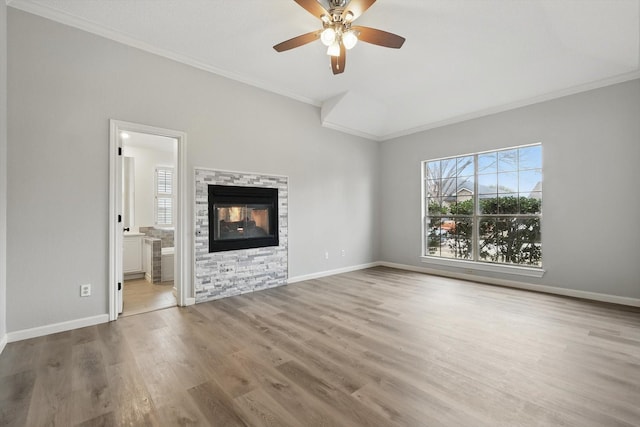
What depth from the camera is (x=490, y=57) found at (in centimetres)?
366

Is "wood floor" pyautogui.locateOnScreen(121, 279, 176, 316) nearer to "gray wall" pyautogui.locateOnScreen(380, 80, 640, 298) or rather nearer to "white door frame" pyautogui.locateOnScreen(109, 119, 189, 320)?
"white door frame" pyautogui.locateOnScreen(109, 119, 189, 320)

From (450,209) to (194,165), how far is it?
466 centimetres

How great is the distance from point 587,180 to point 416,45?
10.1 feet

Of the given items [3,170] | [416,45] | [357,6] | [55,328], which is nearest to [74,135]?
[3,170]

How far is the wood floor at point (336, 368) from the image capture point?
1.68m

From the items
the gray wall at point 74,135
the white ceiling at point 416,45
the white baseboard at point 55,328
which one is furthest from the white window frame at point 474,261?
the white baseboard at point 55,328

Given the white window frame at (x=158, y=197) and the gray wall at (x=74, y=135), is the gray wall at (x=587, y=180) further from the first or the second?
the white window frame at (x=158, y=197)

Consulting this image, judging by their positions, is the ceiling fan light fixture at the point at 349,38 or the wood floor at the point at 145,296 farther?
the wood floor at the point at 145,296

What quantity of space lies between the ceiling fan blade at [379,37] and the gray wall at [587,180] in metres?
3.03

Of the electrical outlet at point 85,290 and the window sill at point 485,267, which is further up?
the electrical outlet at point 85,290

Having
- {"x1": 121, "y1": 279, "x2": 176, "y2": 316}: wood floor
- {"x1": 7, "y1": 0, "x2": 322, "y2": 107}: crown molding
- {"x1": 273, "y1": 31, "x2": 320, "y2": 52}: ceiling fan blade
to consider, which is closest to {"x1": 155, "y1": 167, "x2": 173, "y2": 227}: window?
{"x1": 121, "y1": 279, "x2": 176, "y2": 316}: wood floor

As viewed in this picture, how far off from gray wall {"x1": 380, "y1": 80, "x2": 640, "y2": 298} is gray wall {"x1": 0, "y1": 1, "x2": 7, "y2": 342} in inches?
245

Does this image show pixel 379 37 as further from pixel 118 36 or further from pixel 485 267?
pixel 485 267

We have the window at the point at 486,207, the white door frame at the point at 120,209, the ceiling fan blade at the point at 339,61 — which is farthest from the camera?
the window at the point at 486,207
